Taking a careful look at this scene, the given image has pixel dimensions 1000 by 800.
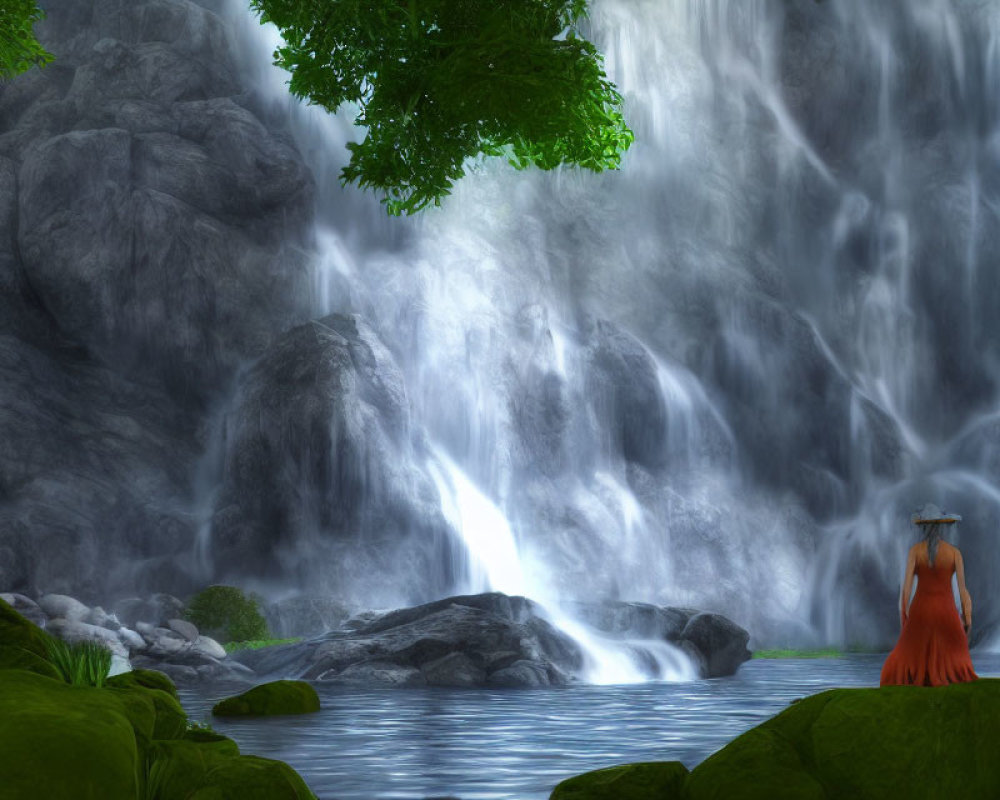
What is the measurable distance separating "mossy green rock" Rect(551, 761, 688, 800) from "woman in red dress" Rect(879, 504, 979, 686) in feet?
11.7

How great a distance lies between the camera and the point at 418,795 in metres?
7.86

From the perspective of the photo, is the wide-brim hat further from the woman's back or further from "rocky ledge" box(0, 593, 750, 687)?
"rocky ledge" box(0, 593, 750, 687)

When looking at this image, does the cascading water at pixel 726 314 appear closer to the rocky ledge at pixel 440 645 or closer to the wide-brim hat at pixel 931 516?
the rocky ledge at pixel 440 645

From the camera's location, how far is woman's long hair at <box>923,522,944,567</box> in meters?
9.29

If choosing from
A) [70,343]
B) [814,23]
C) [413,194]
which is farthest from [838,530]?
[413,194]

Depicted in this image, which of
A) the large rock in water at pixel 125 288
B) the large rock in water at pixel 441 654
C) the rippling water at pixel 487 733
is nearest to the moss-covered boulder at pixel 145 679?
the rippling water at pixel 487 733

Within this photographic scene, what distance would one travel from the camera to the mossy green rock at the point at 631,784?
6184 millimetres

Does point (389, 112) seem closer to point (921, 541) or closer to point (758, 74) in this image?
point (921, 541)

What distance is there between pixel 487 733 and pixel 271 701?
11.6 feet

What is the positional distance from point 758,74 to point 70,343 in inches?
1381

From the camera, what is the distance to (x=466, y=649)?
23.2 m

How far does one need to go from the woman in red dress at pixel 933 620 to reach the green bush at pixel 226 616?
25.0m

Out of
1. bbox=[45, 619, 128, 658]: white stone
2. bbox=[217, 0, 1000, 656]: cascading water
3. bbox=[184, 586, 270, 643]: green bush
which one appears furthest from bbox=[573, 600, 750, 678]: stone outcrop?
bbox=[45, 619, 128, 658]: white stone

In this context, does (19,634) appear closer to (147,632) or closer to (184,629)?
(147,632)
